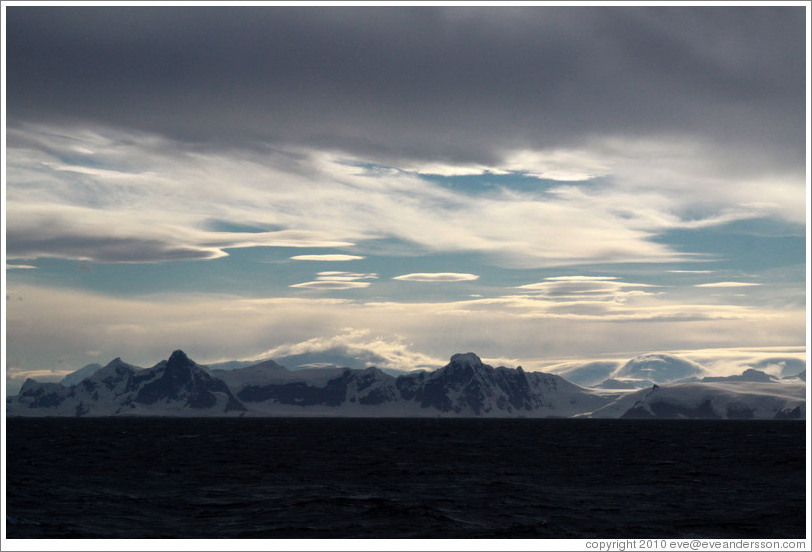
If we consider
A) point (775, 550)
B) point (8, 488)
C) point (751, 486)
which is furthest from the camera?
point (751, 486)

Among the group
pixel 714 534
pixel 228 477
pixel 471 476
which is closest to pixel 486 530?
pixel 714 534

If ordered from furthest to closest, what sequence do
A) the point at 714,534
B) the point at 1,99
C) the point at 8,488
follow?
the point at 8,488, the point at 714,534, the point at 1,99

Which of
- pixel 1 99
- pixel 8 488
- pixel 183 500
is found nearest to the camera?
pixel 1 99

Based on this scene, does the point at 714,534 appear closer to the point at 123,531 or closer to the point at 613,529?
the point at 613,529

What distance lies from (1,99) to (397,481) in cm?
4330

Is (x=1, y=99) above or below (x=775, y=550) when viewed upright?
above

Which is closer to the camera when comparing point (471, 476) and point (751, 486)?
point (751, 486)

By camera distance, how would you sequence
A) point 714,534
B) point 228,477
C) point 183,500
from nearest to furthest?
point 714,534
point 183,500
point 228,477

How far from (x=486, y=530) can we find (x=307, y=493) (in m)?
17.6

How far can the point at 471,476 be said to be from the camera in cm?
6838

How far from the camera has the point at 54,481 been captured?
63.0m

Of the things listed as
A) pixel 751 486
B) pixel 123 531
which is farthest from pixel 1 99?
pixel 751 486

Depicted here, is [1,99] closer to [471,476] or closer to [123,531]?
[123,531]

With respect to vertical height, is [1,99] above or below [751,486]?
above
